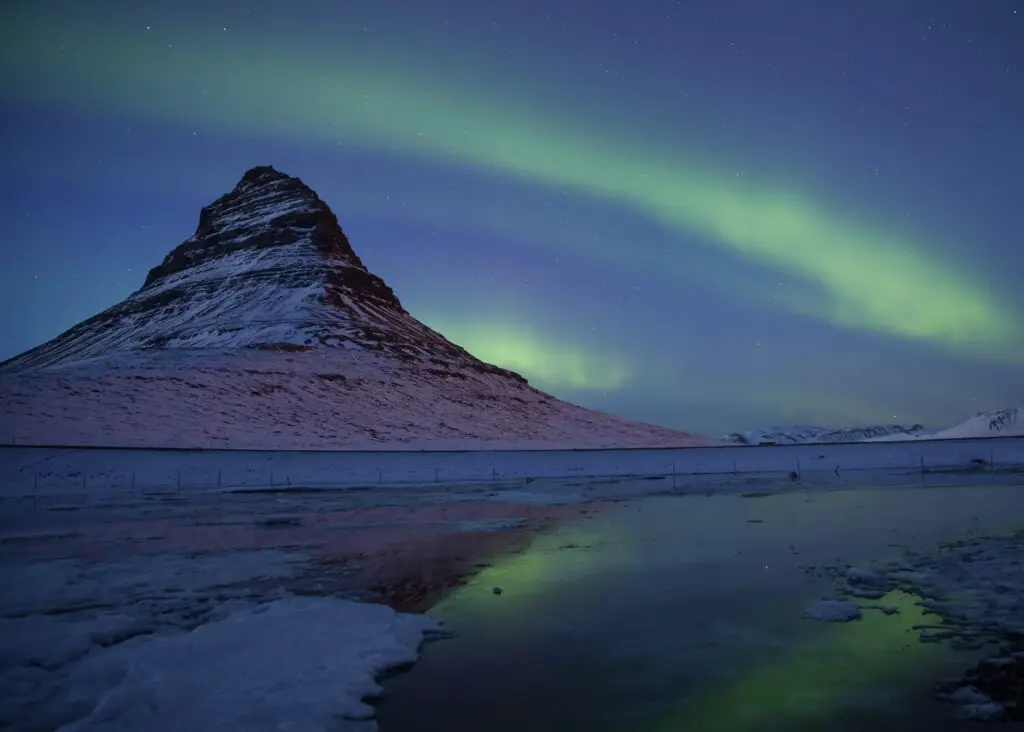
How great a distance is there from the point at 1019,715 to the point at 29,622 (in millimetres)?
10100

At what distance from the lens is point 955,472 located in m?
37.6

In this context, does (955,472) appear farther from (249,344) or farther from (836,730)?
(249,344)

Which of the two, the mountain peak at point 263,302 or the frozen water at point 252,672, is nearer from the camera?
the frozen water at point 252,672

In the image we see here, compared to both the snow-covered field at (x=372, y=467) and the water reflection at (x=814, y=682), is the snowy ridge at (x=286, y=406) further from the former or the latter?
the water reflection at (x=814, y=682)

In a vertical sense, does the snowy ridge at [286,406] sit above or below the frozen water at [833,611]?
above

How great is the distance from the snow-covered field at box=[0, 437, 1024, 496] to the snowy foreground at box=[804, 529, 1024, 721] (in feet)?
83.1

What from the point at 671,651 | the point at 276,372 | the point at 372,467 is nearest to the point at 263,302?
the point at 276,372

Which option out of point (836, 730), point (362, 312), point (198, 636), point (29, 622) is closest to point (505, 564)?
point (198, 636)

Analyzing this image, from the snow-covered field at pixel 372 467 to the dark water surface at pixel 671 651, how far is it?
25582 millimetres

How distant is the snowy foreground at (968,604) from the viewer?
5570 millimetres

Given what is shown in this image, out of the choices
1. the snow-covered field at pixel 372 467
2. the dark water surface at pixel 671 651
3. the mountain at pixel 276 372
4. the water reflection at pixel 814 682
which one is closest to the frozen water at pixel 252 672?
the dark water surface at pixel 671 651

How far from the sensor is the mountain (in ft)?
231

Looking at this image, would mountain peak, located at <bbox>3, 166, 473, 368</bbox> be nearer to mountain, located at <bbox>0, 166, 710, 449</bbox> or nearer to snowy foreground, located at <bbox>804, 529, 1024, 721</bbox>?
mountain, located at <bbox>0, 166, 710, 449</bbox>

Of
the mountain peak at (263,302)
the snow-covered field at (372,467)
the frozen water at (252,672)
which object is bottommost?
the frozen water at (252,672)
